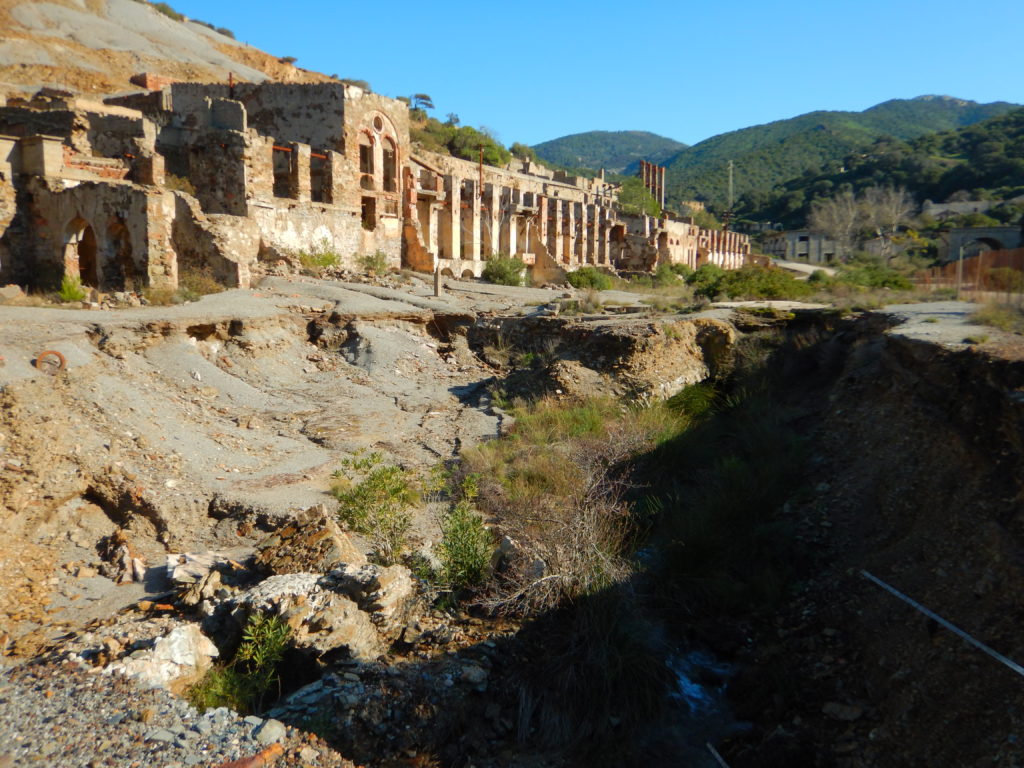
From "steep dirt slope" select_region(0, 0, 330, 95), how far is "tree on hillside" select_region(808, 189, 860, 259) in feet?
138

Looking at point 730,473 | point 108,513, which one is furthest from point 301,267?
point 730,473

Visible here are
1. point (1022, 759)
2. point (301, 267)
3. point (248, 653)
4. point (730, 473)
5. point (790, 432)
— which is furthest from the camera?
point (301, 267)

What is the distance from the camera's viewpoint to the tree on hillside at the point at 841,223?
54.4m

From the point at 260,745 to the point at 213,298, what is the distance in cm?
1284

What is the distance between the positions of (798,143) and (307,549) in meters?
124

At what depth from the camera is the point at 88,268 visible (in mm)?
18203

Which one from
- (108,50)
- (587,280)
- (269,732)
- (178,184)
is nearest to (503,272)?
(587,280)

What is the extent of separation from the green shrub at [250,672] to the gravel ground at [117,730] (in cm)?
37

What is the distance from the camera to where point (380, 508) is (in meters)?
7.61

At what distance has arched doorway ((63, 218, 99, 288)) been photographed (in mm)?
16422

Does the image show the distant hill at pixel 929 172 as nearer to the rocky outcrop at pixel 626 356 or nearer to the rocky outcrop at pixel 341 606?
the rocky outcrop at pixel 626 356

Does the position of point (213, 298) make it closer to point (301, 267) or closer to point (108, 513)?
point (301, 267)

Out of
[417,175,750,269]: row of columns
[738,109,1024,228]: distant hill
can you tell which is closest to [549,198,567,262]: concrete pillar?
[417,175,750,269]: row of columns

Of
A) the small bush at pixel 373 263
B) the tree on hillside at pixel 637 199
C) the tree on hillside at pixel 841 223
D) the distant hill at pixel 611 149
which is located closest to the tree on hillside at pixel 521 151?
the tree on hillside at pixel 637 199
